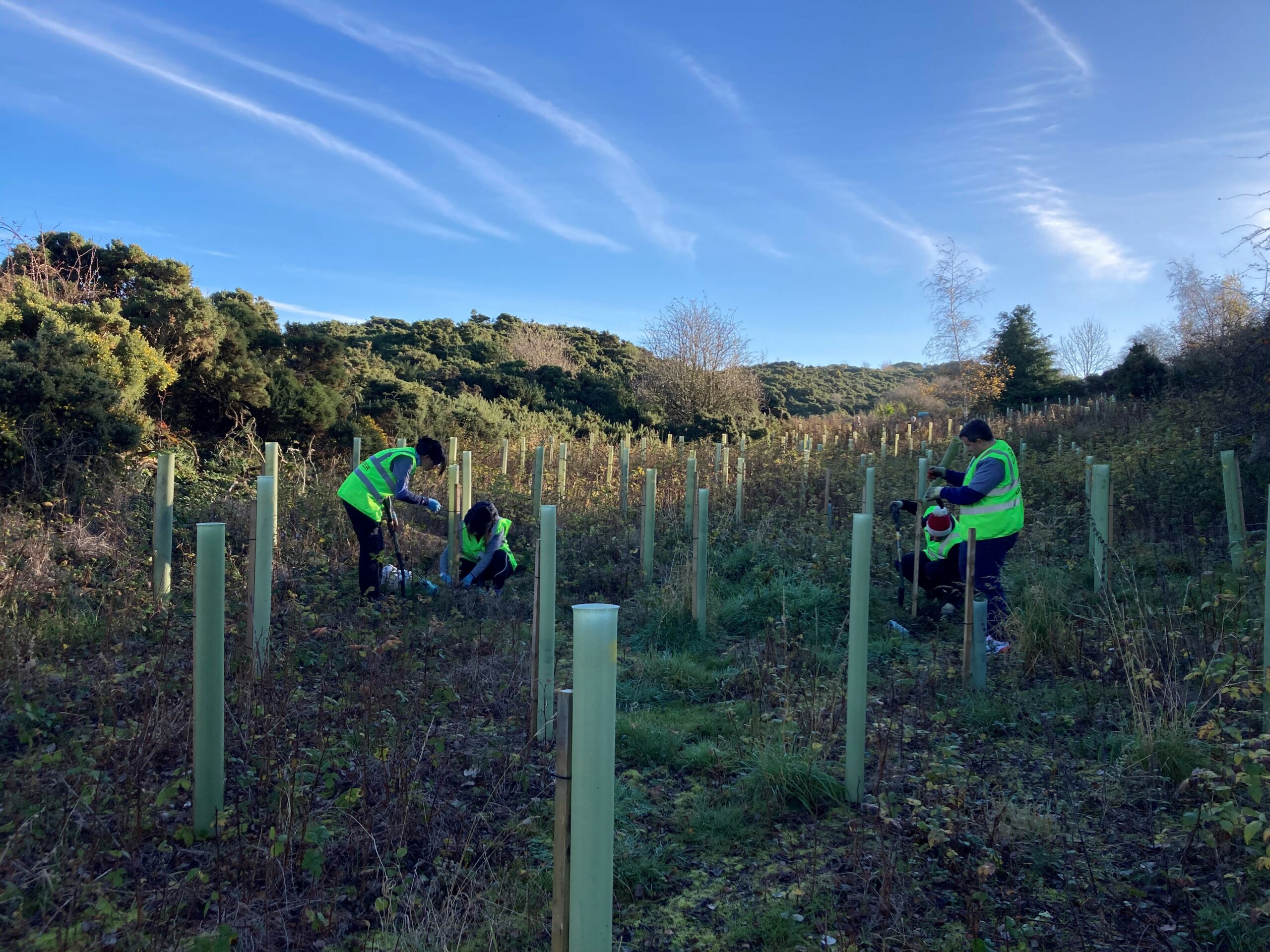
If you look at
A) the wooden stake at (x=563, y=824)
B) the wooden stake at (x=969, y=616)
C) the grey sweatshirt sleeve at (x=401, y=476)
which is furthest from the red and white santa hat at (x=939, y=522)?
the wooden stake at (x=563, y=824)

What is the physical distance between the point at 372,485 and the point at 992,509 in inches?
204

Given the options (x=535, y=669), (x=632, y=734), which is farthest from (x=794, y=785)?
(x=535, y=669)

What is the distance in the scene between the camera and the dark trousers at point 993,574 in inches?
224

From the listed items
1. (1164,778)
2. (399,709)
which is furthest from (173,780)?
(1164,778)

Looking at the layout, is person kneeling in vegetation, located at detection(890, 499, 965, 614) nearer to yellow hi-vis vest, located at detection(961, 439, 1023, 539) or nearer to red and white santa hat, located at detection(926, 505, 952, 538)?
red and white santa hat, located at detection(926, 505, 952, 538)

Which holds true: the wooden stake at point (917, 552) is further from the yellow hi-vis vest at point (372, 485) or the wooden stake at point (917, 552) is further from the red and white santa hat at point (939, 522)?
the yellow hi-vis vest at point (372, 485)

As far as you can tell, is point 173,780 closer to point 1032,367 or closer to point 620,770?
point 620,770

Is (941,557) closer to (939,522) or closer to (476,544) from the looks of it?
(939,522)

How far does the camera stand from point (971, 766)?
3766 mm

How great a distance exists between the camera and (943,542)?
634cm

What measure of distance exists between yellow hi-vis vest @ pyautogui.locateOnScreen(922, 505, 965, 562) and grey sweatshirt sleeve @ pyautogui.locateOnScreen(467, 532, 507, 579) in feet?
12.6

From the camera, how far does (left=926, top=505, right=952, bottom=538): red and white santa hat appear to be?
6293 millimetres

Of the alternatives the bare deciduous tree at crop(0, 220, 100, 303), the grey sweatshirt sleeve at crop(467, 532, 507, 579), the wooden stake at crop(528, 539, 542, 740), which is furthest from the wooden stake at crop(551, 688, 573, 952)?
the bare deciduous tree at crop(0, 220, 100, 303)

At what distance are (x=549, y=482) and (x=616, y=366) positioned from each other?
1959cm
